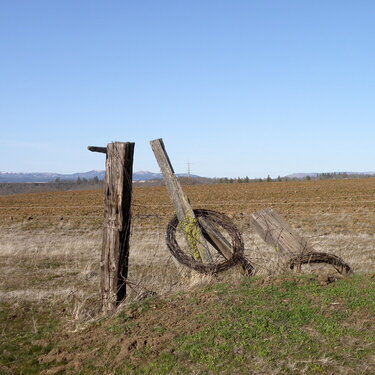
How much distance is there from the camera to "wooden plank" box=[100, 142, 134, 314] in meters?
6.48

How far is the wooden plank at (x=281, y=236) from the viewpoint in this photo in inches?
291

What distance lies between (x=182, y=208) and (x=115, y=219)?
1304mm

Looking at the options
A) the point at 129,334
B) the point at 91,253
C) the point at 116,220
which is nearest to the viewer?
the point at 129,334

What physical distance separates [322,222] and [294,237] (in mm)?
10421

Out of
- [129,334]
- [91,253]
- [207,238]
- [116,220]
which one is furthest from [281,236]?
[91,253]

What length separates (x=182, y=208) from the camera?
7.48 m

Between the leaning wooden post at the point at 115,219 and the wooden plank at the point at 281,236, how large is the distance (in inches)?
86.3

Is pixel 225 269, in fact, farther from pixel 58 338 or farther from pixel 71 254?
pixel 71 254

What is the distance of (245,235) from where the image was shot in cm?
1397

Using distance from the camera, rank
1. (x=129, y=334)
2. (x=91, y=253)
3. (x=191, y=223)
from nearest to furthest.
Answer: (x=129, y=334), (x=191, y=223), (x=91, y=253)

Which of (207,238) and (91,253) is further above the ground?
(207,238)

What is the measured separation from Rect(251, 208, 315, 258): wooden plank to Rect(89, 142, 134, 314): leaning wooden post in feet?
7.19

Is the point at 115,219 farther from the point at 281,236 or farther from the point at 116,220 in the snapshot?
the point at 281,236

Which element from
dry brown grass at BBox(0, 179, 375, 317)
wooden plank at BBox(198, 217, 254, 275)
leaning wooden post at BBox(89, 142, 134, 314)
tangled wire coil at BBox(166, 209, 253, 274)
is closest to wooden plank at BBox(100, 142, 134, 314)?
leaning wooden post at BBox(89, 142, 134, 314)
